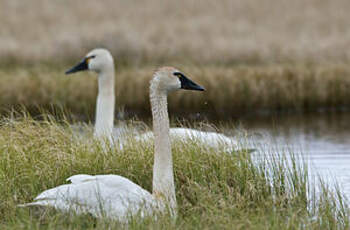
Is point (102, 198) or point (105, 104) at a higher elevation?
point (105, 104)

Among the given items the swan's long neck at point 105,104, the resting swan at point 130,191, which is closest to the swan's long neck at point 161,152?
the resting swan at point 130,191

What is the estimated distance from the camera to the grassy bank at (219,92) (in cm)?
1592

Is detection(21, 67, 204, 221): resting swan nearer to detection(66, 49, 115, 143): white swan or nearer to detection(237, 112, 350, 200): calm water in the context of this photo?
detection(237, 112, 350, 200): calm water

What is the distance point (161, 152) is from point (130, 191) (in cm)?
50

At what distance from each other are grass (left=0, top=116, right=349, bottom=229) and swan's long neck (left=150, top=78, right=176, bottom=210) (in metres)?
0.27

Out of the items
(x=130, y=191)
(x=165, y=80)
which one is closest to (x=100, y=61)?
(x=165, y=80)

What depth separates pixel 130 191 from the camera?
584cm

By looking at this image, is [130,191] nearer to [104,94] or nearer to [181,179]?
[181,179]

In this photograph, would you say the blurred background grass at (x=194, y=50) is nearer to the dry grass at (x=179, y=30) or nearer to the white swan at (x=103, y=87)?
the dry grass at (x=179, y=30)

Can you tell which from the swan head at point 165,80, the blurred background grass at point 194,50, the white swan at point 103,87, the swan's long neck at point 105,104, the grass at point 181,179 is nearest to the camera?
the grass at point 181,179

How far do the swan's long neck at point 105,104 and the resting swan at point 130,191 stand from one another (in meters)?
2.79

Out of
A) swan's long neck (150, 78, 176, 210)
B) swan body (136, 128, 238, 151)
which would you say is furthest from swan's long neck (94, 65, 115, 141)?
swan's long neck (150, 78, 176, 210)

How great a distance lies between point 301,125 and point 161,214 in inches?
349

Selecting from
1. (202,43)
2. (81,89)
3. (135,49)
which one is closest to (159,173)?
(81,89)
